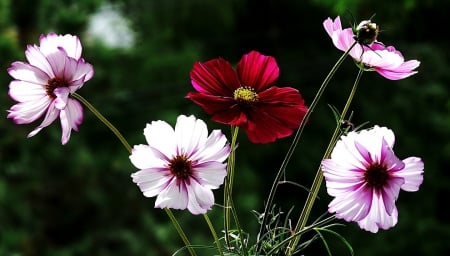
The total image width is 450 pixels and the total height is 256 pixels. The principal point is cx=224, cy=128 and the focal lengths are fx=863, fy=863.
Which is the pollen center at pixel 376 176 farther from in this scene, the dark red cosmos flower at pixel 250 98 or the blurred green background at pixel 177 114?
the blurred green background at pixel 177 114

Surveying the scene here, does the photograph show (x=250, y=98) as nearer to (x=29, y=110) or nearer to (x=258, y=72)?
(x=258, y=72)

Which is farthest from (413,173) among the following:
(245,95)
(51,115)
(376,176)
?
(51,115)

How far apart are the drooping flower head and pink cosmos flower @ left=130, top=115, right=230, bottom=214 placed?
66 millimetres

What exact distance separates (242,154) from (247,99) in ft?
13.6

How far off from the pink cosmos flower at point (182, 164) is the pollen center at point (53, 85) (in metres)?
0.07

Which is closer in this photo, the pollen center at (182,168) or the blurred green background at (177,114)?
the pollen center at (182,168)

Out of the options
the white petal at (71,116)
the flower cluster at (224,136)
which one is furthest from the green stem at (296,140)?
the white petal at (71,116)

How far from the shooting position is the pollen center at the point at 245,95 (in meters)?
0.57

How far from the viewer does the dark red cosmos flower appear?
0.54 meters

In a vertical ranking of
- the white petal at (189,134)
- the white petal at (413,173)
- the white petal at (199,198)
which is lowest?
the white petal at (413,173)

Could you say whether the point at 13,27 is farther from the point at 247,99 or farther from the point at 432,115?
the point at 247,99

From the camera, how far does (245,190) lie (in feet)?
13.7

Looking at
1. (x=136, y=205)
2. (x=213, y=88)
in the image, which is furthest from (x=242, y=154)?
(x=213, y=88)

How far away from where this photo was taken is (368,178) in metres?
0.52
